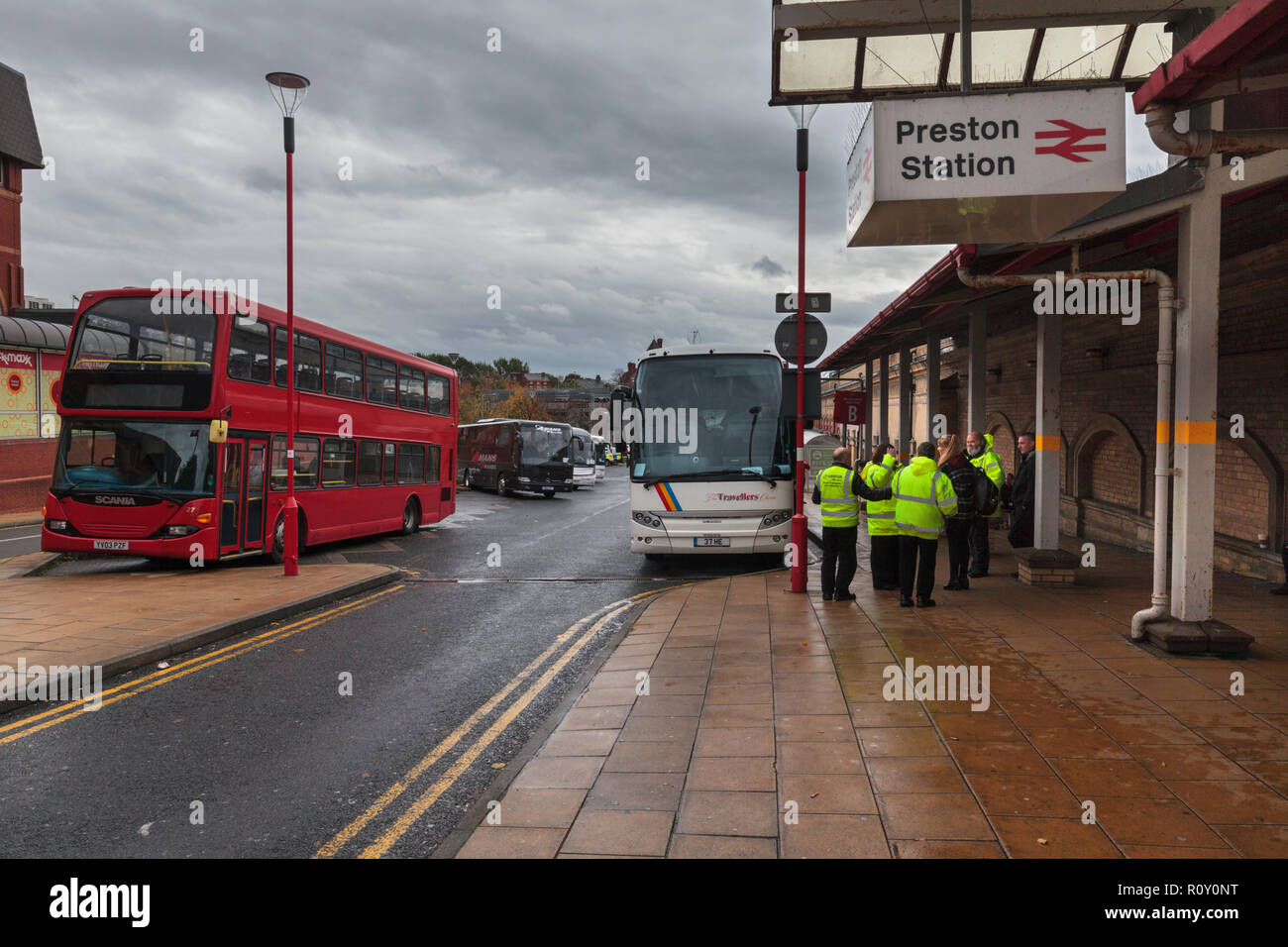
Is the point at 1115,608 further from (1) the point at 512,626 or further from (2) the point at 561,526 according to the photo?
(2) the point at 561,526

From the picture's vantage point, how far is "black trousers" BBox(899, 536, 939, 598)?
905 centimetres

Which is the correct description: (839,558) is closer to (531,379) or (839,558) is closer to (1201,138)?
(1201,138)

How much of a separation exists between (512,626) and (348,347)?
28.4 feet

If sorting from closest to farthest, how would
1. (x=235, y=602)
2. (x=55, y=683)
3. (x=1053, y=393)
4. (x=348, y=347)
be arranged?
(x=55, y=683) → (x=235, y=602) → (x=1053, y=393) → (x=348, y=347)

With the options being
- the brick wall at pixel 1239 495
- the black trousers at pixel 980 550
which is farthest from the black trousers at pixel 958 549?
the brick wall at pixel 1239 495

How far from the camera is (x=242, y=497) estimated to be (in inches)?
498

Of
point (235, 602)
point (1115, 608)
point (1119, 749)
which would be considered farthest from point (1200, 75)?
point (235, 602)

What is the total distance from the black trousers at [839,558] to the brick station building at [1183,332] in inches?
99.7

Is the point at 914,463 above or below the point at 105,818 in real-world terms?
above

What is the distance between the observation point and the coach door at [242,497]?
12.2m

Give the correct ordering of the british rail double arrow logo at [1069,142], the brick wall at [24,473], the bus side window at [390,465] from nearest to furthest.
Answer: the british rail double arrow logo at [1069,142], the bus side window at [390,465], the brick wall at [24,473]

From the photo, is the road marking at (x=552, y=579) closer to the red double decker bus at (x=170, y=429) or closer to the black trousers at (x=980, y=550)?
the red double decker bus at (x=170, y=429)

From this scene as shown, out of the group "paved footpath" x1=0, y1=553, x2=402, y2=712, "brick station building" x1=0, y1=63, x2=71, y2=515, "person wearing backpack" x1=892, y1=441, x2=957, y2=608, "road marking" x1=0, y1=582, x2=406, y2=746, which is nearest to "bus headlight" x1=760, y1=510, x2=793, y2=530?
"person wearing backpack" x1=892, y1=441, x2=957, y2=608

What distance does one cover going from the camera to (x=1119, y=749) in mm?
4781
